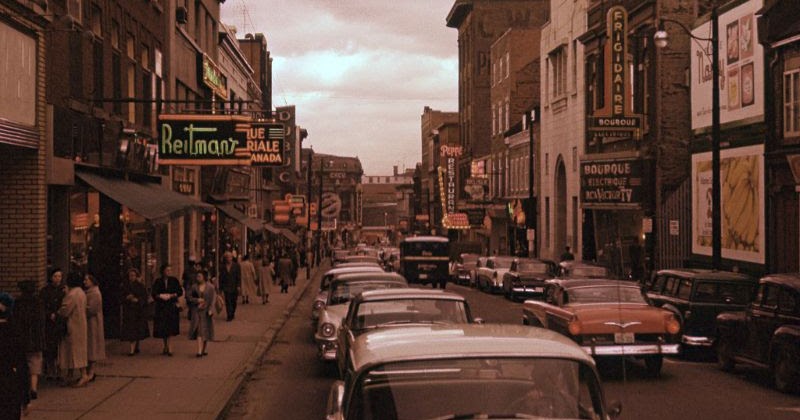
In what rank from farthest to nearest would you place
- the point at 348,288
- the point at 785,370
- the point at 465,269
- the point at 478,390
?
the point at 465,269 → the point at 348,288 → the point at 785,370 → the point at 478,390

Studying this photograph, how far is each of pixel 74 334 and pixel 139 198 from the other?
6.92 m

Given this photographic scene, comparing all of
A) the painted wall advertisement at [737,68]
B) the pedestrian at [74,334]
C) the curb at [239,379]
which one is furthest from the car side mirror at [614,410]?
the painted wall advertisement at [737,68]

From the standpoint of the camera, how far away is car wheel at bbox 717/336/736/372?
16.8 meters

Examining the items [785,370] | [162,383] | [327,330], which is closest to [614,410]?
[785,370]

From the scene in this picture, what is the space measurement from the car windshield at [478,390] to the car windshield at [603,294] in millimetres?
10892

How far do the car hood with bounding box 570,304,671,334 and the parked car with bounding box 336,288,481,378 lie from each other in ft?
9.92

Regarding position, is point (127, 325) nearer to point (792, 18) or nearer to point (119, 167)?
point (119, 167)

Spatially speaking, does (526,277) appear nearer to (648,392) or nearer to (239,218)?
(239,218)

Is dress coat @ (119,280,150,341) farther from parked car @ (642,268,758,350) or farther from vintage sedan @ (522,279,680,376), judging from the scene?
parked car @ (642,268,758,350)

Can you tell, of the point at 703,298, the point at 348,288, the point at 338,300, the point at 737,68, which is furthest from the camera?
the point at 737,68

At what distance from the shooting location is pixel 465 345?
627 cm

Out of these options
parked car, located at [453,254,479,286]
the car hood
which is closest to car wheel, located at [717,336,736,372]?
the car hood

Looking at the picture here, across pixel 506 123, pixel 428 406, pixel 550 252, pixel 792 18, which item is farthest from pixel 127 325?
pixel 506 123

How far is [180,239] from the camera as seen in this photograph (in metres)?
34.4
